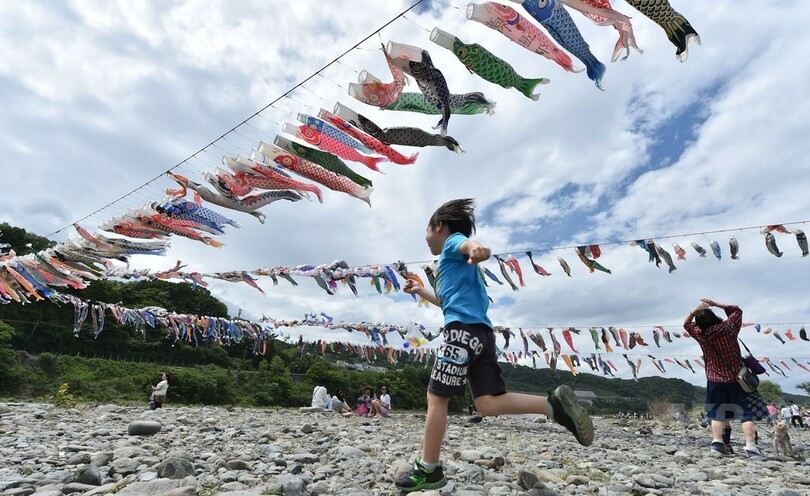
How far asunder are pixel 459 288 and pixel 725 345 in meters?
3.87

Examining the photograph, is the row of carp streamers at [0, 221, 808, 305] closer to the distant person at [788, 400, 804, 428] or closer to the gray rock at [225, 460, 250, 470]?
the gray rock at [225, 460, 250, 470]

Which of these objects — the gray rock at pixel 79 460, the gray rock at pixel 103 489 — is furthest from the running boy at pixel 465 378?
the gray rock at pixel 79 460

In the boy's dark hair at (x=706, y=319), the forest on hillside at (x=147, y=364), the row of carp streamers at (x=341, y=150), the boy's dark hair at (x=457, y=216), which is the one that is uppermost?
the row of carp streamers at (x=341, y=150)

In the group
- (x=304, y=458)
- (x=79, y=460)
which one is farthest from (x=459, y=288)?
(x=79, y=460)

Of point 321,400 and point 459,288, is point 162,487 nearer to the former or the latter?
point 459,288

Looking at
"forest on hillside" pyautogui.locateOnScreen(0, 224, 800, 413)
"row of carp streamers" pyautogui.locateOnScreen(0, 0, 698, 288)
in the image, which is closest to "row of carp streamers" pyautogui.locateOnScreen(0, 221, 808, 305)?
"row of carp streamers" pyautogui.locateOnScreen(0, 0, 698, 288)

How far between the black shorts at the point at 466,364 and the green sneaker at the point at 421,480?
0.40 meters

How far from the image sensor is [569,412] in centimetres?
233

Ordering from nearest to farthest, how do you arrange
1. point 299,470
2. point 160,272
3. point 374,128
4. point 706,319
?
1. point 299,470
2. point 706,319
3. point 374,128
4. point 160,272

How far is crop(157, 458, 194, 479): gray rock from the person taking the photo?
2.70m

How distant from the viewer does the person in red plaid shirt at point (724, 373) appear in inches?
181

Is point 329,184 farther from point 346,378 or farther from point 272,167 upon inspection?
point 346,378

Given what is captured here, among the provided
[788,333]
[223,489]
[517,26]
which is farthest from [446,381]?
[788,333]

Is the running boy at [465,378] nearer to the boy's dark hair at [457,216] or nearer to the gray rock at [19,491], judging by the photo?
the boy's dark hair at [457,216]
